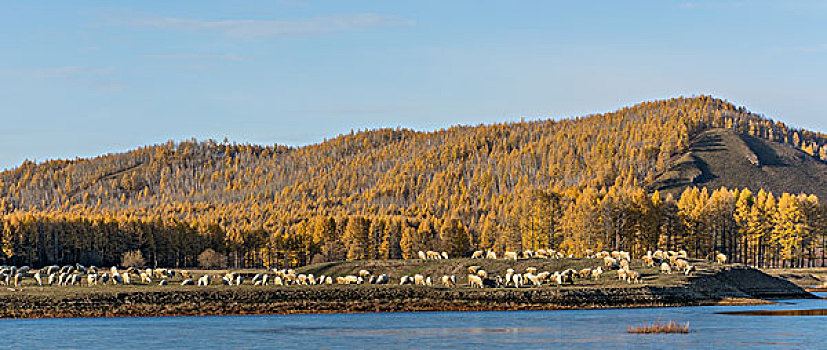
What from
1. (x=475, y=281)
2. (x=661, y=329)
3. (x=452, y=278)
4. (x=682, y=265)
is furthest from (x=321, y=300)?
(x=682, y=265)

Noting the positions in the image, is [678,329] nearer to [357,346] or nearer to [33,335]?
[357,346]

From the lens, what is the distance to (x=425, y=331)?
53.2m

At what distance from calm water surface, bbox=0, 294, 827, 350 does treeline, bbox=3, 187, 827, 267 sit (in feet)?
192

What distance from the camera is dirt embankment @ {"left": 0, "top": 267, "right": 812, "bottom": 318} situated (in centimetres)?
6462

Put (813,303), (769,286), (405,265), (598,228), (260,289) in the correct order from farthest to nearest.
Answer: (598,228) → (405,265) → (769,286) → (813,303) → (260,289)

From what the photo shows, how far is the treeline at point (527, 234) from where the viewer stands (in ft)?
414

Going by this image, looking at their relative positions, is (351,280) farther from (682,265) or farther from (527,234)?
(527,234)

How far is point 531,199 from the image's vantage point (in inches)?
5330

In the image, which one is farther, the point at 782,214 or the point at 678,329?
the point at 782,214

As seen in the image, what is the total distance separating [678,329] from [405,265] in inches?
1823

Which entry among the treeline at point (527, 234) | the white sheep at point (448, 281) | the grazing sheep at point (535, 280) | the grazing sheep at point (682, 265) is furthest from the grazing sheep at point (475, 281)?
the treeline at point (527, 234)

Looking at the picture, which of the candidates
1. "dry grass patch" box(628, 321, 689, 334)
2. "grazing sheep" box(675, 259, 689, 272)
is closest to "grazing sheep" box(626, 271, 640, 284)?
"grazing sheep" box(675, 259, 689, 272)

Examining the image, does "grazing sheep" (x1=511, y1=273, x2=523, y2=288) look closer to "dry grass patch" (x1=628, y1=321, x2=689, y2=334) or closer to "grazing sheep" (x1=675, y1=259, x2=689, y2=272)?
"grazing sheep" (x1=675, y1=259, x2=689, y2=272)

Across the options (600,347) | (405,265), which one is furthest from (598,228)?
(600,347)
